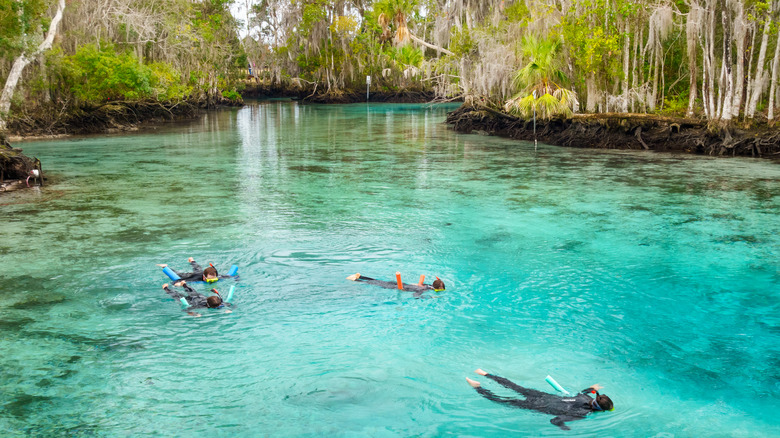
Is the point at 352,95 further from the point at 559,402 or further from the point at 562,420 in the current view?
the point at 562,420

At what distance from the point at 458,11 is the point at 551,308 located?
25.3 m

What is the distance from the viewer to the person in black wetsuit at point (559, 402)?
207 inches

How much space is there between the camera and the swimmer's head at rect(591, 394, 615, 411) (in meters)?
5.24

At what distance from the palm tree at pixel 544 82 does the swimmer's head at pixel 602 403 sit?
18.7 meters

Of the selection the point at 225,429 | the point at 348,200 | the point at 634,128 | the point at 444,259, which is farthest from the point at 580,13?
the point at 225,429

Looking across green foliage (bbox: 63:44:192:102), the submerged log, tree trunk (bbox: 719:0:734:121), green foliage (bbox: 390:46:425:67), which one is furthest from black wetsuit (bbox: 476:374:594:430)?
green foliage (bbox: 390:46:425:67)

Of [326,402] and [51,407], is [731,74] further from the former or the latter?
[51,407]

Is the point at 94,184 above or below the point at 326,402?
above

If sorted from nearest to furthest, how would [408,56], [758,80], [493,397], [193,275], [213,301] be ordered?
[493,397], [213,301], [193,275], [758,80], [408,56]

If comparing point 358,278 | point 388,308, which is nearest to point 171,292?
point 358,278

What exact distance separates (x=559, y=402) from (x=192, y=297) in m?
4.26

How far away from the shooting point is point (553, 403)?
544 centimetres

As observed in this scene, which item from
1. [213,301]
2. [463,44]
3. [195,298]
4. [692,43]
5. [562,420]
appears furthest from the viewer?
[463,44]

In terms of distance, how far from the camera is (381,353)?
21.4ft
